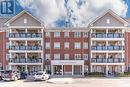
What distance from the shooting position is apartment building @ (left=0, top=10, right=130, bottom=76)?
57250mm

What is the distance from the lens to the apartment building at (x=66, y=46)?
5725cm

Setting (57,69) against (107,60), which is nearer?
(107,60)

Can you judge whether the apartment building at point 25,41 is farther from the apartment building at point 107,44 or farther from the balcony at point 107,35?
the balcony at point 107,35

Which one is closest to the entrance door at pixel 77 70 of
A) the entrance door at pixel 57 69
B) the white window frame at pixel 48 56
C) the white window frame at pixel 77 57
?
the white window frame at pixel 77 57

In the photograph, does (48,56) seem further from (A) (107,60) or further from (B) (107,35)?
(B) (107,35)

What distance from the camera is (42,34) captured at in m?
A: 58.1

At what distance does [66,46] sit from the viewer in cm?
6172

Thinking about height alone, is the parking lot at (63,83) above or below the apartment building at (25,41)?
below

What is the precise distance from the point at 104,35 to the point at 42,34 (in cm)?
1123

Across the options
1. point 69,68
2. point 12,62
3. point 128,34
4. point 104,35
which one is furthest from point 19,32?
point 128,34

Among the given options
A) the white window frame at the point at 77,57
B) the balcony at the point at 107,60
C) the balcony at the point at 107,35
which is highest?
the balcony at the point at 107,35

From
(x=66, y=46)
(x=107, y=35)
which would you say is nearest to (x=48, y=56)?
(x=66, y=46)

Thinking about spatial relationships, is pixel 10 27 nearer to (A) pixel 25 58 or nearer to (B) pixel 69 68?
(A) pixel 25 58

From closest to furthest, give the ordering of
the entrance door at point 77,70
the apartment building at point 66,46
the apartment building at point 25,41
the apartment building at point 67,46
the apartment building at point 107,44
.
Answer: the apartment building at point 107,44
the apartment building at point 66,46
the apartment building at point 25,41
the entrance door at point 77,70
the apartment building at point 67,46
